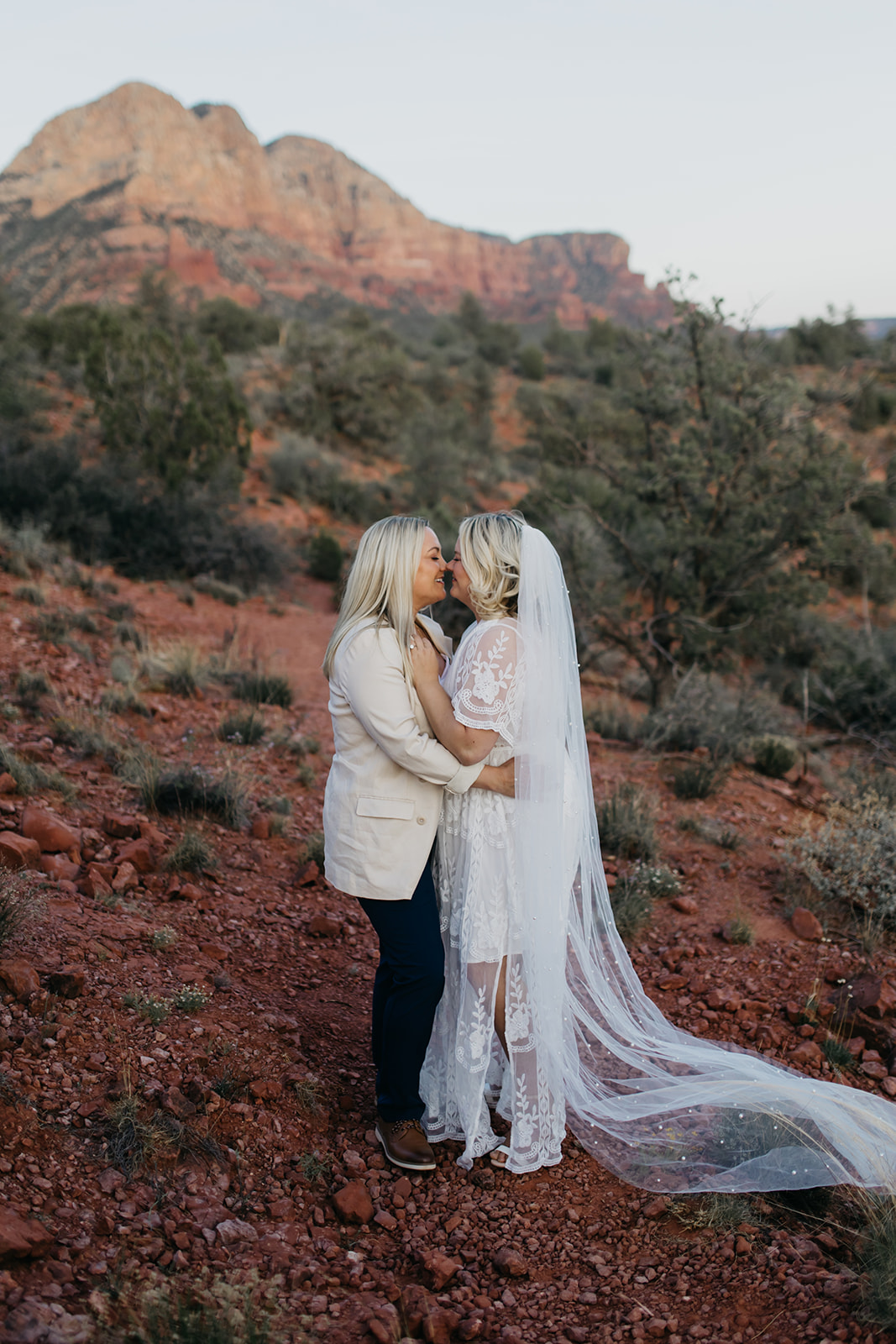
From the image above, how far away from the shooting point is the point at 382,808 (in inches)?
105

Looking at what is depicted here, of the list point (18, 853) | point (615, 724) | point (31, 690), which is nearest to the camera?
point (18, 853)

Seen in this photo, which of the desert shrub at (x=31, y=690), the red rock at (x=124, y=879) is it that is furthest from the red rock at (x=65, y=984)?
the desert shrub at (x=31, y=690)

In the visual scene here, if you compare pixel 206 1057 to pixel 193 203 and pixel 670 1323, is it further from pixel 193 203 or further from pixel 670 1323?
pixel 193 203

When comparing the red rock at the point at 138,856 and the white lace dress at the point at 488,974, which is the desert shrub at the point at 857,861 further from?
the red rock at the point at 138,856

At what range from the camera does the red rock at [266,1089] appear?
299 cm

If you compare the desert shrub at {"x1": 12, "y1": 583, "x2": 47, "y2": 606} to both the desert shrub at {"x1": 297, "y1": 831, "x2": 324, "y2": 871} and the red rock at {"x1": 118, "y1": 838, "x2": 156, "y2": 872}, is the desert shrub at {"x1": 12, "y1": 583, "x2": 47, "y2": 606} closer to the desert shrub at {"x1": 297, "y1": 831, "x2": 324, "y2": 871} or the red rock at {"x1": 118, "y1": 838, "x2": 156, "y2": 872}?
the desert shrub at {"x1": 297, "y1": 831, "x2": 324, "y2": 871}

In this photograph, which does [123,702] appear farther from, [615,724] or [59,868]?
[615,724]

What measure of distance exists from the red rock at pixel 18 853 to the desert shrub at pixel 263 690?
3720 millimetres

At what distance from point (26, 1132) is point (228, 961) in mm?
1385

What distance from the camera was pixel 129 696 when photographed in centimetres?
678

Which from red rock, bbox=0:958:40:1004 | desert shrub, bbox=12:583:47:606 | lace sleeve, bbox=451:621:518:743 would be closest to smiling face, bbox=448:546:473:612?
lace sleeve, bbox=451:621:518:743

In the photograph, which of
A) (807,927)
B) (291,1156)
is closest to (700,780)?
(807,927)

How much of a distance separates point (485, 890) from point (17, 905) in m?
1.76

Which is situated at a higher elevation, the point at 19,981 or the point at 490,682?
the point at 490,682
